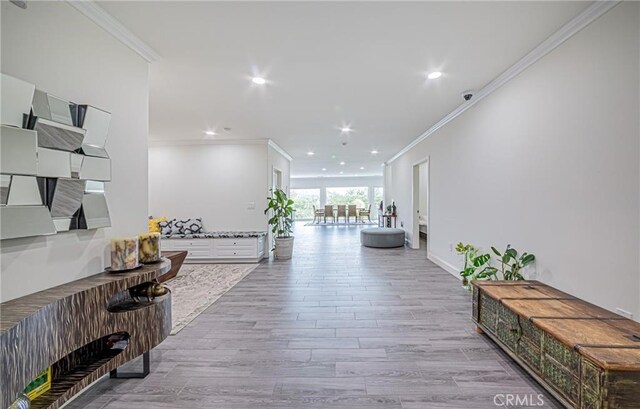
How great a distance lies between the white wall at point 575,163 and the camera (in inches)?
68.9

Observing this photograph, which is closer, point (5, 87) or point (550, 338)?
point (5, 87)

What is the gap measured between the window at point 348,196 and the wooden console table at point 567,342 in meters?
13.8

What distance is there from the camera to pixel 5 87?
4.27 feet

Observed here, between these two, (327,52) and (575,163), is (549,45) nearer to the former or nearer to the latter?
(575,163)

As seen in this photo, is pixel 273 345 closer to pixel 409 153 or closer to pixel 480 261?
pixel 480 261

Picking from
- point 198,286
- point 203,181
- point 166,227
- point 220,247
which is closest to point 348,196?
point 203,181

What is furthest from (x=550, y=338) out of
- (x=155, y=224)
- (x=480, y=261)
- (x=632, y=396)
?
(x=155, y=224)

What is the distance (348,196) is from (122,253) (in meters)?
14.8

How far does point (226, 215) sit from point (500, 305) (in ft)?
17.1

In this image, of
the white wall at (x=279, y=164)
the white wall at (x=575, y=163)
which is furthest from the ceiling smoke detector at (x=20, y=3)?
the white wall at (x=279, y=164)

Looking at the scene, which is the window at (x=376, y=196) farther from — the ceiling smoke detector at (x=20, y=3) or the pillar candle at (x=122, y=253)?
the ceiling smoke detector at (x=20, y=3)

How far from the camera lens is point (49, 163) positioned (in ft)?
4.97

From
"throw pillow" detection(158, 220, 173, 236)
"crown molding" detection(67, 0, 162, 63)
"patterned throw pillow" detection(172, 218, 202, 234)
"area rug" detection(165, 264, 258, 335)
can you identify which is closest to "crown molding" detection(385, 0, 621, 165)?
"crown molding" detection(67, 0, 162, 63)

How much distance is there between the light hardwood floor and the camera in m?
1.77
